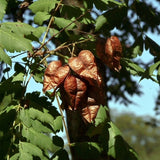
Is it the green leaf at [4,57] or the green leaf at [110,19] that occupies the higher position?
the green leaf at [4,57]

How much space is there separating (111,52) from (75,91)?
329 mm

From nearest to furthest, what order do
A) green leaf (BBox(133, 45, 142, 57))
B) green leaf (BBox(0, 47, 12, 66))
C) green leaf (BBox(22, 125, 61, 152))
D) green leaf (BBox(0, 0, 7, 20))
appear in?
green leaf (BBox(0, 47, 12, 66)), green leaf (BBox(22, 125, 61, 152)), green leaf (BBox(0, 0, 7, 20)), green leaf (BBox(133, 45, 142, 57))

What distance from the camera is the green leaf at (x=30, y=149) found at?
6.17 ft

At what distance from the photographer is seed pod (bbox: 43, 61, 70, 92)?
169 cm

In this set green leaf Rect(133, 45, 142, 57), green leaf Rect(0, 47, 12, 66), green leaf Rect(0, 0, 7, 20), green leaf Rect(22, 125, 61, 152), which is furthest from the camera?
green leaf Rect(133, 45, 142, 57)

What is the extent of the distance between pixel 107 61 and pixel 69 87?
0.30 metres

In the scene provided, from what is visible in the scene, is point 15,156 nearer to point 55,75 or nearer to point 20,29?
point 55,75

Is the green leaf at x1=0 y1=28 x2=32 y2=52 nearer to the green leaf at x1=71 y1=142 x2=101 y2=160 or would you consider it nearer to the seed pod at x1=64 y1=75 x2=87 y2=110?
the seed pod at x1=64 y1=75 x2=87 y2=110

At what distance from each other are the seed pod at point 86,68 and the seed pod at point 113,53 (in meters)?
0.11

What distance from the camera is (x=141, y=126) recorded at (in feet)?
218

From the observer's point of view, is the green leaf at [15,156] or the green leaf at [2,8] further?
the green leaf at [2,8]

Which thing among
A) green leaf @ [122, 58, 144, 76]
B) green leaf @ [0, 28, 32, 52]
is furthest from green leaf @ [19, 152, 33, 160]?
green leaf @ [122, 58, 144, 76]

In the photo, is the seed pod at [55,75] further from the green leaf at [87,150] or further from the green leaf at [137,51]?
the green leaf at [137,51]

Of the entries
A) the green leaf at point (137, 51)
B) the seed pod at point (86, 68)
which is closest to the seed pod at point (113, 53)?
the seed pod at point (86, 68)
